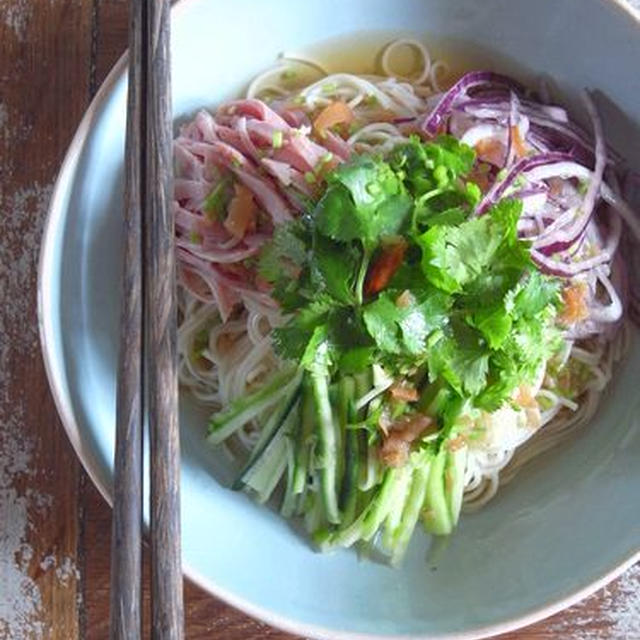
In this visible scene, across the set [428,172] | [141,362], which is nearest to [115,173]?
[141,362]

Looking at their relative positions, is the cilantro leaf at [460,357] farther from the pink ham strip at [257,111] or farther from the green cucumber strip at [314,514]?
the pink ham strip at [257,111]

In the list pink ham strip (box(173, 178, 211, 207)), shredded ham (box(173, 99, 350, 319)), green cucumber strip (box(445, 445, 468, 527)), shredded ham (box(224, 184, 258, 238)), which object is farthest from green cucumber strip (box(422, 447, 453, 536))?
pink ham strip (box(173, 178, 211, 207))

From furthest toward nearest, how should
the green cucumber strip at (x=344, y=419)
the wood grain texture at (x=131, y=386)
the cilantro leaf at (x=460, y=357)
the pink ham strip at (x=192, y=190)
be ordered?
the pink ham strip at (x=192, y=190) → the green cucumber strip at (x=344, y=419) → the cilantro leaf at (x=460, y=357) → the wood grain texture at (x=131, y=386)

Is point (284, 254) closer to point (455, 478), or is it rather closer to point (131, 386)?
point (131, 386)

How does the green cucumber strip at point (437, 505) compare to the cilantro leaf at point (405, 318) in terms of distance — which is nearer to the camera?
the cilantro leaf at point (405, 318)

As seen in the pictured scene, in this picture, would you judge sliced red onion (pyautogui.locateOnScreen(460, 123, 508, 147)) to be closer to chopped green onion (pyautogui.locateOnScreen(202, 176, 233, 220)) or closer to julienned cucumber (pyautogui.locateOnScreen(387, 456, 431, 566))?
chopped green onion (pyautogui.locateOnScreen(202, 176, 233, 220))

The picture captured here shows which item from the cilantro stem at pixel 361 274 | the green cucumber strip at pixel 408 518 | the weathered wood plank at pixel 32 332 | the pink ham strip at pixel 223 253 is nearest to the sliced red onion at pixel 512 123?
the cilantro stem at pixel 361 274
